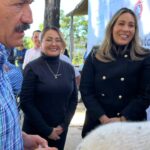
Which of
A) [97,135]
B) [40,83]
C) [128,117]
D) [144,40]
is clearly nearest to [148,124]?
[97,135]

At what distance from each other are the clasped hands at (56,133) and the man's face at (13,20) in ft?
7.66

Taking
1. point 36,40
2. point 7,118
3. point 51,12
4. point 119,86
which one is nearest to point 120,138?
point 7,118

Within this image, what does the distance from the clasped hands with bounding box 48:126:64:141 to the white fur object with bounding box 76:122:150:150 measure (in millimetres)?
2873

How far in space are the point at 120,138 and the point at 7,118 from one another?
75 cm

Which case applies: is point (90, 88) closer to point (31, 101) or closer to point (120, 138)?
point (31, 101)

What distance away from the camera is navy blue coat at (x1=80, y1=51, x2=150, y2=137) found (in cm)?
372

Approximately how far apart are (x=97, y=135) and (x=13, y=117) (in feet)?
2.44

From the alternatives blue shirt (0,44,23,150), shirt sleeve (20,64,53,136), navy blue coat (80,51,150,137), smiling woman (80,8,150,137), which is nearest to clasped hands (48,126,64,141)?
shirt sleeve (20,64,53,136)

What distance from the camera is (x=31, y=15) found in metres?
1.90

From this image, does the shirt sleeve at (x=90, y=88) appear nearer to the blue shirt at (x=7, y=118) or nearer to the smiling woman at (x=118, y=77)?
the smiling woman at (x=118, y=77)

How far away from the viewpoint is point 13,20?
1816 mm

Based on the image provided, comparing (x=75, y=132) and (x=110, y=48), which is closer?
(x=110, y=48)

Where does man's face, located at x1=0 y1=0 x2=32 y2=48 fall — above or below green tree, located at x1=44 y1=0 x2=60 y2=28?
above

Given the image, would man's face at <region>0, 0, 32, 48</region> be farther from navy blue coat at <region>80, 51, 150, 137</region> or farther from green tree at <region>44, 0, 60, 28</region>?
green tree at <region>44, 0, 60, 28</region>
